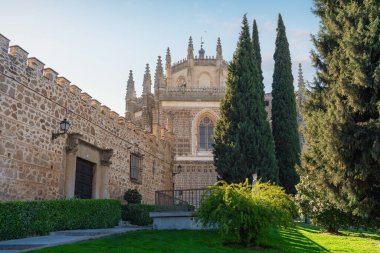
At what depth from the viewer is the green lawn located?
31.0 ft

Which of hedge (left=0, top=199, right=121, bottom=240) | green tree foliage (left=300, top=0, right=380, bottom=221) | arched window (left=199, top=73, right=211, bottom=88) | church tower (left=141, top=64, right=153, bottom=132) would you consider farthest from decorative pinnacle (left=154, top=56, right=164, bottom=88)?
green tree foliage (left=300, top=0, right=380, bottom=221)

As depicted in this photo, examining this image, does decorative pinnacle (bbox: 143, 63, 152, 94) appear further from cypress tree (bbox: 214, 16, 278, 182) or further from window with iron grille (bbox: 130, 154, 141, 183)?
window with iron grille (bbox: 130, 154, 141, 183)

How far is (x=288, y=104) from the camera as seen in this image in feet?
85.9

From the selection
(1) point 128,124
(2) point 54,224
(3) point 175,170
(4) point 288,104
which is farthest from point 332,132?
(3) point 175,170

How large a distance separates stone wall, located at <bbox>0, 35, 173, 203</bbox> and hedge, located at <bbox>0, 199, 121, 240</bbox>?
1.29 metres

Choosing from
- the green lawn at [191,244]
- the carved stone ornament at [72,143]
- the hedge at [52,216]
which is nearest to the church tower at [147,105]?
the carved stone ornament at [72,143]

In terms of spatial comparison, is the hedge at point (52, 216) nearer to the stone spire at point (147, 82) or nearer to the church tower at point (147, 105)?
the church tower at point (147, 105)

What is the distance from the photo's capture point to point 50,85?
48.4 ft

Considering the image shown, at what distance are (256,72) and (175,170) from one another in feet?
31.9

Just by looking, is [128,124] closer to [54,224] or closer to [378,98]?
[54,224]

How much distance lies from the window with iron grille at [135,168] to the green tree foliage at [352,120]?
10.3 metres

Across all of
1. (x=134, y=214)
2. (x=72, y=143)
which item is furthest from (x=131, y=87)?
(x=72, y=143)

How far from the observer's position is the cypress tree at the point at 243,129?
21.2 meters

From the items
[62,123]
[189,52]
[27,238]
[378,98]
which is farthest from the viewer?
[189,52]
